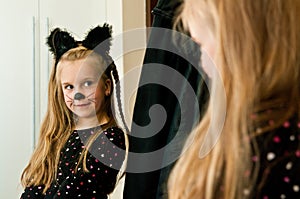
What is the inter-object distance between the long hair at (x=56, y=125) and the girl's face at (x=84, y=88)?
0.05 ft

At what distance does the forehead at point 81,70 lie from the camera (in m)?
1.11

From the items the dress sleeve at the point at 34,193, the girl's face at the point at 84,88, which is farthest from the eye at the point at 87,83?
the dress sleeve at the point at 34,193

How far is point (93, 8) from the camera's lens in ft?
6.17

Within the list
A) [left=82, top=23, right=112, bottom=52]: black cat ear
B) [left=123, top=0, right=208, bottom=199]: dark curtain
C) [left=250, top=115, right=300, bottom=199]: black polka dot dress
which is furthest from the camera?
[left=82, top=23, right=112, bottom=52]: black cat ear

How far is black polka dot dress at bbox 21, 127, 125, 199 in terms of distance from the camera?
106 centimetres

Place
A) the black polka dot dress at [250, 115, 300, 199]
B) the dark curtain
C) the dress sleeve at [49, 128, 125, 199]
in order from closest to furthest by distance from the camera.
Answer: the black polka dot dress at [250, 115, 300, 199]
the dark curtain
the dress sleeve at [49, 128, 125, 199]

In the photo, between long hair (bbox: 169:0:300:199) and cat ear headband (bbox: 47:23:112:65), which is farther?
cat ear headband (bbox: 47:23:112:65)

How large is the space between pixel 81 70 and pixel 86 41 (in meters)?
0.09

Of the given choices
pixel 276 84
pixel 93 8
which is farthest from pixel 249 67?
pixel 93 8

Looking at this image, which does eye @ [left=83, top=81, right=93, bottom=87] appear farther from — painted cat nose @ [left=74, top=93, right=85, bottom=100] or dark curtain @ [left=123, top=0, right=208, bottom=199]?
dark curtain @ [left=123, top=0, right=208, bottom=199]

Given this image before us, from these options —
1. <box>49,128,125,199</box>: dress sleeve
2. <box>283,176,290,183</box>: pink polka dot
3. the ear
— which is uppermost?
<box>283,176,290,183</box>: pink polka dot

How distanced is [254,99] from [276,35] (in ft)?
0.27

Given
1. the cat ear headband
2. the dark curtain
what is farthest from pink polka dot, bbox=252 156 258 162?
the cat ear headband

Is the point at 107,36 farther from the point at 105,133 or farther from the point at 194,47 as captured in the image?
the point at 194,47
